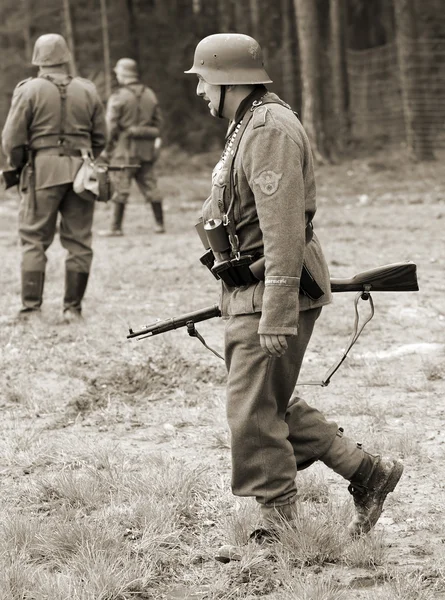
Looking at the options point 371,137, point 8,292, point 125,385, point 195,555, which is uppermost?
point 195,555

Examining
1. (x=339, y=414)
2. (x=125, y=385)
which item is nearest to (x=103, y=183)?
(x=125, y=385)

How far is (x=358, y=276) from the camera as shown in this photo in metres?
4.13

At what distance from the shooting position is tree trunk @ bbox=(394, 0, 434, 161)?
20500mm

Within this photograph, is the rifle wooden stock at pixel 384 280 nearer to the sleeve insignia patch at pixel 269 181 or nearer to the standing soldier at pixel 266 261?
the standing soldier at pixel 266 261

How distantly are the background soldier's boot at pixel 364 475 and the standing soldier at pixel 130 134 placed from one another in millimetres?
9867

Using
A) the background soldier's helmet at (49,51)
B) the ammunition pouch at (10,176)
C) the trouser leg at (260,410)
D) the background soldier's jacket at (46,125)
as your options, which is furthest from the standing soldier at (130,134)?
the trouser leg at (260,410)

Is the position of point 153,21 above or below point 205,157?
above

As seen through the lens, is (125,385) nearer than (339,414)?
No

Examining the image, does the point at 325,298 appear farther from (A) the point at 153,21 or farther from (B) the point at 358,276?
(A) the point at 153,21

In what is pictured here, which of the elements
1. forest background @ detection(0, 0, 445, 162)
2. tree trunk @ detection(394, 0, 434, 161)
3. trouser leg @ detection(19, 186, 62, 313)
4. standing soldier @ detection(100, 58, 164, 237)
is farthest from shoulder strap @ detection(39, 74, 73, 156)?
forest background @ detection(0, 0, 445, 162)

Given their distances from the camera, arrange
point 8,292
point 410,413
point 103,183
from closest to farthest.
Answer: point 410,413, point 103,183, point 8,292

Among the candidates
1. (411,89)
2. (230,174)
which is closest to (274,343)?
(230,174)

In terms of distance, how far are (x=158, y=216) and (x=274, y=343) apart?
34.8ft

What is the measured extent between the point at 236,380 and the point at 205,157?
20432mm
